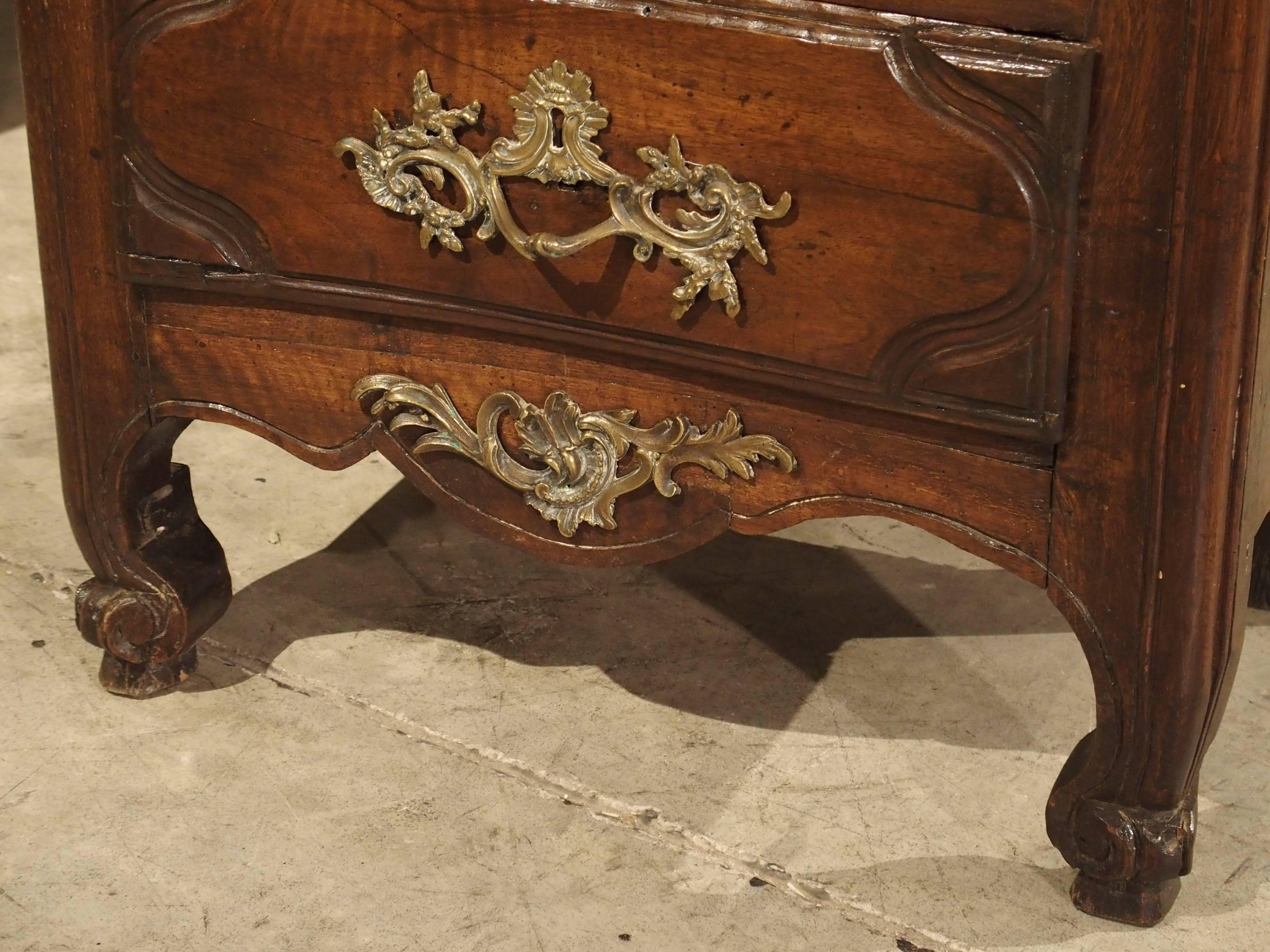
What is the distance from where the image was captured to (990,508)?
112 centimetres

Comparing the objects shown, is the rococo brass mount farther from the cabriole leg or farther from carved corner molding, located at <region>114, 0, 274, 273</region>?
the cabriole leg

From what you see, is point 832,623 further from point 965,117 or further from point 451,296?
point 965,117

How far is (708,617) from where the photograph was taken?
1.62 metres

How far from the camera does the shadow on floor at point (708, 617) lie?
149 centimetres

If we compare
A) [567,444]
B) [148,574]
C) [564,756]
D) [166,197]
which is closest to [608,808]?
[564,756]

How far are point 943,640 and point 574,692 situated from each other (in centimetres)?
35

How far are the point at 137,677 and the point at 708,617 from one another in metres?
0.52

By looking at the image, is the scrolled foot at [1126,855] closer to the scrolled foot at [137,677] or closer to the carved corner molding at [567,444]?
the carved corner molding at [567,444]

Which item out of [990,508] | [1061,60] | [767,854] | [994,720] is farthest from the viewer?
Result: [994,720]

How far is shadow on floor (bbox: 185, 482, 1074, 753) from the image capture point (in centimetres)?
149

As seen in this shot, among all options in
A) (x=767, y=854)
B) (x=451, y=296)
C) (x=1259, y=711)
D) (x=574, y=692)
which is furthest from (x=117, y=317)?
(x=1259, y=711)

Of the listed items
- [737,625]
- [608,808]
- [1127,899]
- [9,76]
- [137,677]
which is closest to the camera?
[1127,899]

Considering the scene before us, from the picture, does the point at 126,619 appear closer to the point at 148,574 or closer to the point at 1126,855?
the point at 148,574

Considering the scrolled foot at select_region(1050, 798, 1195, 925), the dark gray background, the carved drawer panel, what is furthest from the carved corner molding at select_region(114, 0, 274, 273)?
the dark gray background
